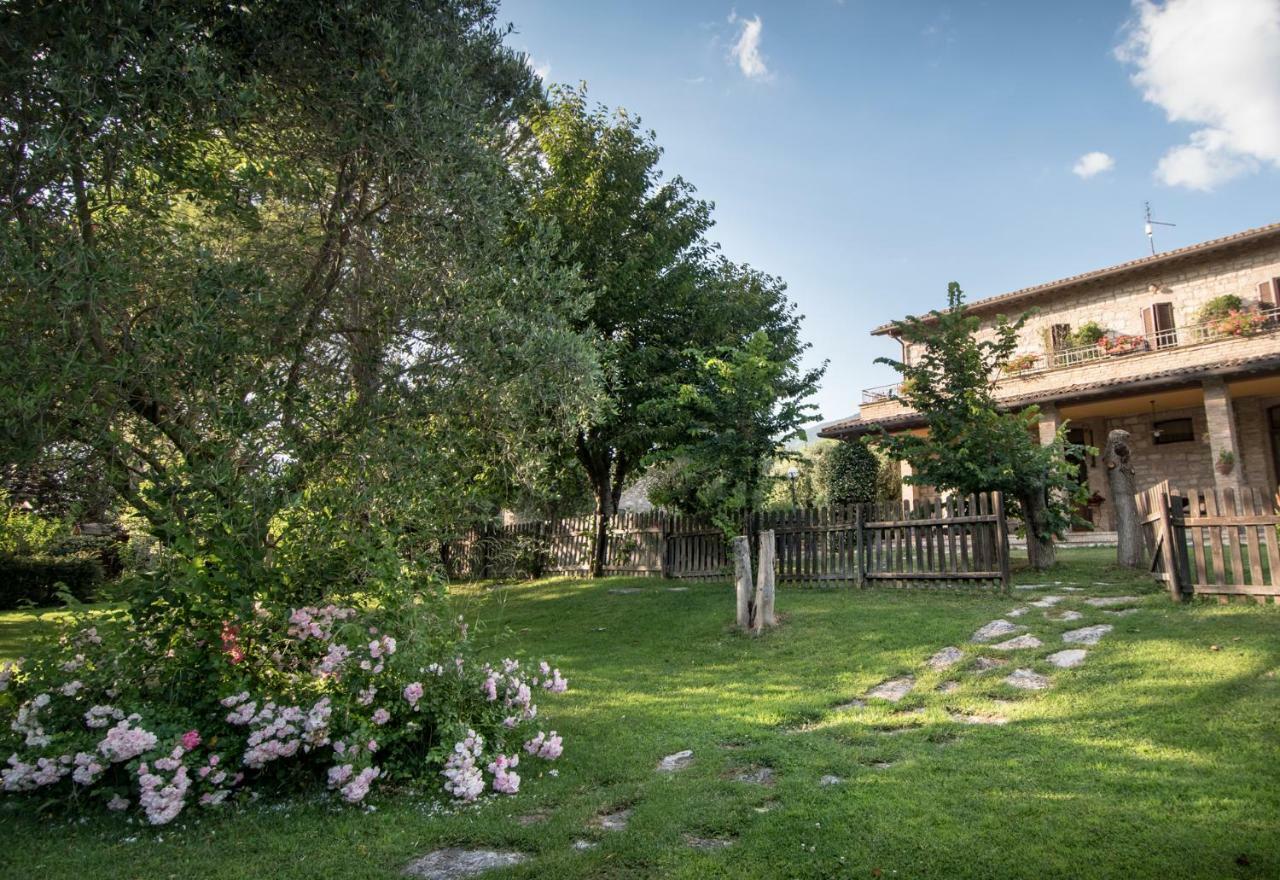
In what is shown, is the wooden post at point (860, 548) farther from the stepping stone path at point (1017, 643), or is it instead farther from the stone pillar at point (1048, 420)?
the stone pillar at point (1048, 420)

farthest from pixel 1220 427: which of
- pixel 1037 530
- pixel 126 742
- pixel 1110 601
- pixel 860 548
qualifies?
pixel 126 742

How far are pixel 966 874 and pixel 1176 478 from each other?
21606mm

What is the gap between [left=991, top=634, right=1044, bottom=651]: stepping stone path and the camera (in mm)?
6738

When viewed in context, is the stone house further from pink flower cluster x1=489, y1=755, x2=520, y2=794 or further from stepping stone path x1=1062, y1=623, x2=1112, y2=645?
pink flower cluster x1=489, y1=755, x2=520, y2=794

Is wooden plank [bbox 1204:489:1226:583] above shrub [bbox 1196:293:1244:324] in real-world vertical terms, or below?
below

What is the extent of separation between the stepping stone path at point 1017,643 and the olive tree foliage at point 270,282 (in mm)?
4811

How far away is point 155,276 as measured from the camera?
217 inches

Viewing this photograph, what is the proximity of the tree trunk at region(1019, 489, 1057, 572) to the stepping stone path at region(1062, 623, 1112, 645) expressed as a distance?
13.8 ft

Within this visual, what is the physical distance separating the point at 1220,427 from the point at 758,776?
1816 cm

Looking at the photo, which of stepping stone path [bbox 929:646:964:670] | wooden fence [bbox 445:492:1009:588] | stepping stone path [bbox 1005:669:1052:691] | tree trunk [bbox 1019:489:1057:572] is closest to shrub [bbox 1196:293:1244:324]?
tree trunk [bbox 1019:489:1057:572]

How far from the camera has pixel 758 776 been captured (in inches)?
169

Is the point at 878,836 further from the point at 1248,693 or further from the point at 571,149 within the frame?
the point at 571,149

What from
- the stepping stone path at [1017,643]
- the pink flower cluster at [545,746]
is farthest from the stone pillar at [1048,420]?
the pink flower cluster at [545,746]

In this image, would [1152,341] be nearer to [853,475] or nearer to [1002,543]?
[853,475]
